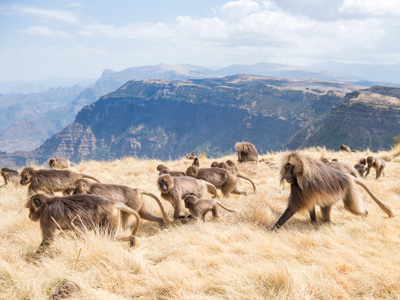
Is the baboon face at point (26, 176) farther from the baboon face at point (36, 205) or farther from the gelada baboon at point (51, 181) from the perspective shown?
the baboon face at point (36, 205)

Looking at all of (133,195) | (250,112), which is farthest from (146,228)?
(250,112)

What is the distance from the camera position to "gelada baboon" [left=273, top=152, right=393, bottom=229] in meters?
4.87

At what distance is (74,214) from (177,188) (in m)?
2.38

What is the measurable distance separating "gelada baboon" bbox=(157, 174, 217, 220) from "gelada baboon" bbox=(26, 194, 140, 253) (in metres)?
1.67

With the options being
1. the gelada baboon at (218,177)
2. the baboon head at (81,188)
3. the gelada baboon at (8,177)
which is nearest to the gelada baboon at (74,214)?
the baboon head at (81,188)

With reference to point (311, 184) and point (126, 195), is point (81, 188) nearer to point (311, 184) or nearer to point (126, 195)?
point (126, 195)

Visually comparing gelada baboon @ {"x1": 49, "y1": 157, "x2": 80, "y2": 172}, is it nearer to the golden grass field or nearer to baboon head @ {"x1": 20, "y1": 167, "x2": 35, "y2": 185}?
baboon head @ {"x1": 20, "y1": 167, "x2": 35, "y2": 185}

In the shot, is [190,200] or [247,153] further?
[247,153]

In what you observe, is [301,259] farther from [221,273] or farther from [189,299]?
[189,299]

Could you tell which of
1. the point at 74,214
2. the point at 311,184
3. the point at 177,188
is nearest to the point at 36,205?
the point at 74,214

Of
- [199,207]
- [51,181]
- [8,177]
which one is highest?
[51,181]

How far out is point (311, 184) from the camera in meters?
4.88

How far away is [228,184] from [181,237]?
3.38 metres

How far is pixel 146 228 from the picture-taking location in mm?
5887
